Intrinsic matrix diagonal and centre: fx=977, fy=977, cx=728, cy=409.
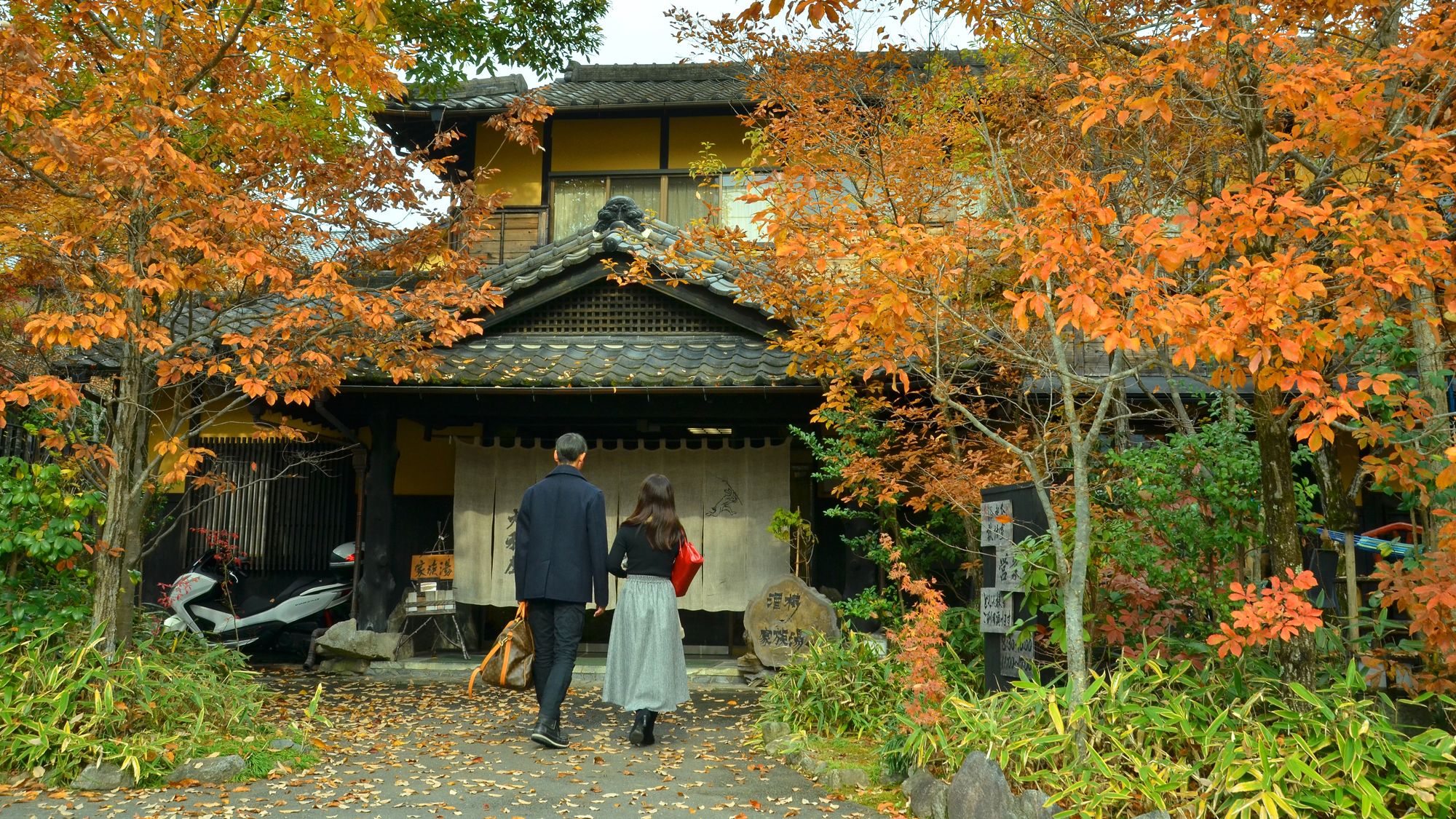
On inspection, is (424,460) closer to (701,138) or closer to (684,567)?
(684,567)

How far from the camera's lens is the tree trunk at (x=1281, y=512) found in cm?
491

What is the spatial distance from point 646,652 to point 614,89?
12025mm

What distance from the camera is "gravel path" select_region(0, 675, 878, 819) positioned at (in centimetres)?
486

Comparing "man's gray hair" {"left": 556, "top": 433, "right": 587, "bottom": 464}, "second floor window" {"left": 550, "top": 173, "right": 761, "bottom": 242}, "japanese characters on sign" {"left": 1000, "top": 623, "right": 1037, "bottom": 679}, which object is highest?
"second floor window" {"left": 550, "top": 173, "right": 761, "bottom": 242}

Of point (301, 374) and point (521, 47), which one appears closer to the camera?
point (301, 374)

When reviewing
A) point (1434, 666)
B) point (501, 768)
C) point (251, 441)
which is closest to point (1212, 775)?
point (1434, 666)

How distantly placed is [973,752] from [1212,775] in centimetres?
102

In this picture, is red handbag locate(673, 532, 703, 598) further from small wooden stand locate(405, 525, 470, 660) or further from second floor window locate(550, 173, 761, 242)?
second floor window locate(550, 173, 761, 242)

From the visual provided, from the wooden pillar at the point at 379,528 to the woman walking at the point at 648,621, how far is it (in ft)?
14.0

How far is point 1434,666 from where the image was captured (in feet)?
15.8

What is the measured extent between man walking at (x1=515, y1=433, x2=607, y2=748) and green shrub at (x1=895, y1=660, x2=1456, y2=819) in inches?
89.4

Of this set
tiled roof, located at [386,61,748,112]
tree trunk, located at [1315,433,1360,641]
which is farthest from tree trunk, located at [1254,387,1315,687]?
tiled roof, located at [386,61,748,112]

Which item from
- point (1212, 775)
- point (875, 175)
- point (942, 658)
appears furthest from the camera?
point (875, 175)

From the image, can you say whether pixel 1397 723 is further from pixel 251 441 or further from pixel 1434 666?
pixel 251 441
